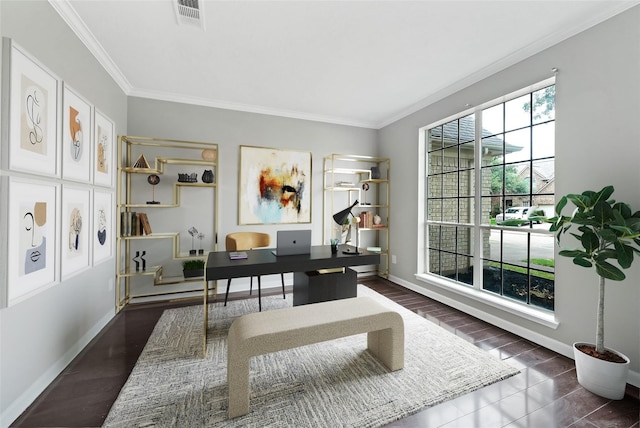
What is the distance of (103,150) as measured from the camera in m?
2.55

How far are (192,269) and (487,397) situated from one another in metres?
3.18

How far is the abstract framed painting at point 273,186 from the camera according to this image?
374 cm

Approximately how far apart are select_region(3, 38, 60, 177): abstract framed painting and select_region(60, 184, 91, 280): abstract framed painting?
11.2 inches

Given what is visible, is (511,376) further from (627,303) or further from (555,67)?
(555,67)

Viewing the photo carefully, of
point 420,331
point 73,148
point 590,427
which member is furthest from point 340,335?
point 73,148

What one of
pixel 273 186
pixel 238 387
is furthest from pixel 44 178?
pixel 273 186

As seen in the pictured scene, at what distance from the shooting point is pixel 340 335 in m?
1.74

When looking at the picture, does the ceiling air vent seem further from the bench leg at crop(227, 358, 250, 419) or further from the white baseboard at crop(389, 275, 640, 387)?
the white baseboard at crop(389, 275, 640, 387)

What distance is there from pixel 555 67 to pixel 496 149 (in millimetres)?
839

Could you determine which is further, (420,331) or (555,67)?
(420,331)

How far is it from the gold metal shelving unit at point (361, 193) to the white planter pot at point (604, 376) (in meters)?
2.55

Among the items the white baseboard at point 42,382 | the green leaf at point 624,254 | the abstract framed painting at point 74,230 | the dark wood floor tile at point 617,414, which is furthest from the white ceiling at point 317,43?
the dark wood floor tile at point 617,414

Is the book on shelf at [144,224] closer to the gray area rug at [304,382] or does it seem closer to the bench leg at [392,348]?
the gray area rug at [304,382]

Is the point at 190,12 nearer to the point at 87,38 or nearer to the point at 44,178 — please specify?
the point at 87,38
